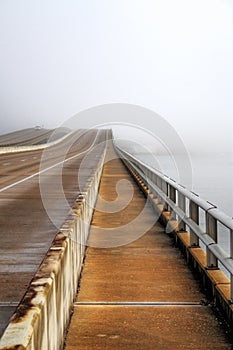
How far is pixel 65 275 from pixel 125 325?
0.97 meters

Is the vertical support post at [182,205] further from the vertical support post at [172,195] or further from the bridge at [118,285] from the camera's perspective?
the vertical support post at [172,195]

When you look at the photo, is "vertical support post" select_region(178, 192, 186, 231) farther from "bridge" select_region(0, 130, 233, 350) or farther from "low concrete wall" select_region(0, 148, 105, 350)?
"low concrete wall" select_region(0, 148, 105, 350)

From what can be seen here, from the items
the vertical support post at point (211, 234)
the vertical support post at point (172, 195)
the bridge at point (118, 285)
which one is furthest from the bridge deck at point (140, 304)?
the vertical support post at point (172, 195)

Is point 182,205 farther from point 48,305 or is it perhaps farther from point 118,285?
point 48,305

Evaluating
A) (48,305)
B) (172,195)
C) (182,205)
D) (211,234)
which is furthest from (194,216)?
(48,305)

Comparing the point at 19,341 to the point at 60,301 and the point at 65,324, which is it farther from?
the point at 65,324

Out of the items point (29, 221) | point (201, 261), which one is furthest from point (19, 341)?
point (29, 221)

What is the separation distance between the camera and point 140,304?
6836 mm

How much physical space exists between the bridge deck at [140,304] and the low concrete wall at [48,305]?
331 mm

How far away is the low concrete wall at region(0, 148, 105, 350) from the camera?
10.6 ft

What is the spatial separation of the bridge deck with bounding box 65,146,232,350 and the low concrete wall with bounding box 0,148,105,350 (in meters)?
0.33

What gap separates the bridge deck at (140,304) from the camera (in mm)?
5613

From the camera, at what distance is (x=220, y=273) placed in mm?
7031

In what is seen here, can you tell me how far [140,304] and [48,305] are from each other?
9.34 ft
